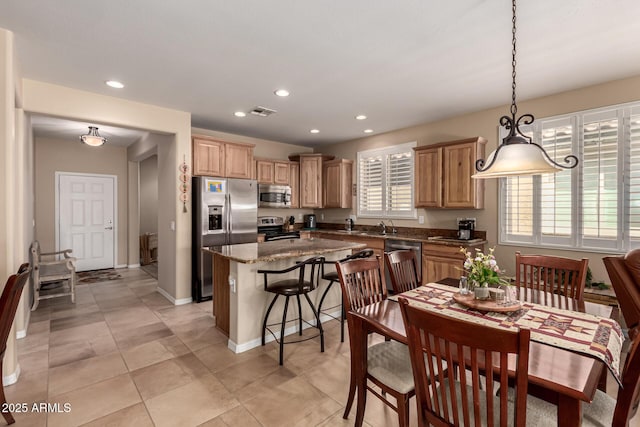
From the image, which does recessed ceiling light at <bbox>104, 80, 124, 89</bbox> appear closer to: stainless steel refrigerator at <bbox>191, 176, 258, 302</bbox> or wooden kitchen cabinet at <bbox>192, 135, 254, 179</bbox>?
wooden kitchen cabinet at <bbox>192, 135, 254, 179</bbox>

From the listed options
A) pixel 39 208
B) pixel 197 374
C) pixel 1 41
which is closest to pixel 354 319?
pixel 197 374

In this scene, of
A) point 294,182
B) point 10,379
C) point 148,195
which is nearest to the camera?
point 10,379

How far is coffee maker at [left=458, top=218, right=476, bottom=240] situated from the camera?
168 inches

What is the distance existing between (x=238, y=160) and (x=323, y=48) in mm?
2842

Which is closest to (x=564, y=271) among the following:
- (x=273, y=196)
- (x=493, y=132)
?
(x=493, y=132)

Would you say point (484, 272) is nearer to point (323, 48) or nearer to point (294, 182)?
point (323, 48)

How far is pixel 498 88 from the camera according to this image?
11.4ft

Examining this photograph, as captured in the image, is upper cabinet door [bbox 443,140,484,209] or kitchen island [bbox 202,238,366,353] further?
upper cabinet door [bbox 443,140,484,209]

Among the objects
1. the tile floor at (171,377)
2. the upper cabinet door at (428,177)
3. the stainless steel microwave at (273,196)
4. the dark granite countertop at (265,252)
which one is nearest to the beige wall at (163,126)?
the tile floor at (171,377)

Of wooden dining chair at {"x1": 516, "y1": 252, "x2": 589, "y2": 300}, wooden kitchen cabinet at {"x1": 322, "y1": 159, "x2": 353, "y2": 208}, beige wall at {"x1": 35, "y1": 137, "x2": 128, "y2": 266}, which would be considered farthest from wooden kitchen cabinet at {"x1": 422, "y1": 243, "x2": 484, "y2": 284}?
beige wall at {"x1": 35, "y1": 137, "x2": 128, "y2": 266}

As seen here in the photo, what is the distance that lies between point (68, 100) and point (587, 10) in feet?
15.9

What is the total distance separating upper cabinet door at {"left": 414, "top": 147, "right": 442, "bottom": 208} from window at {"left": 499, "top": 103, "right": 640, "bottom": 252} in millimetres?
911

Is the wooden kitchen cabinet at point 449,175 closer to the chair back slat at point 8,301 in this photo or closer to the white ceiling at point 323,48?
the white ceiling at point 323,48

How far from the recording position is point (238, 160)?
16.5ft
